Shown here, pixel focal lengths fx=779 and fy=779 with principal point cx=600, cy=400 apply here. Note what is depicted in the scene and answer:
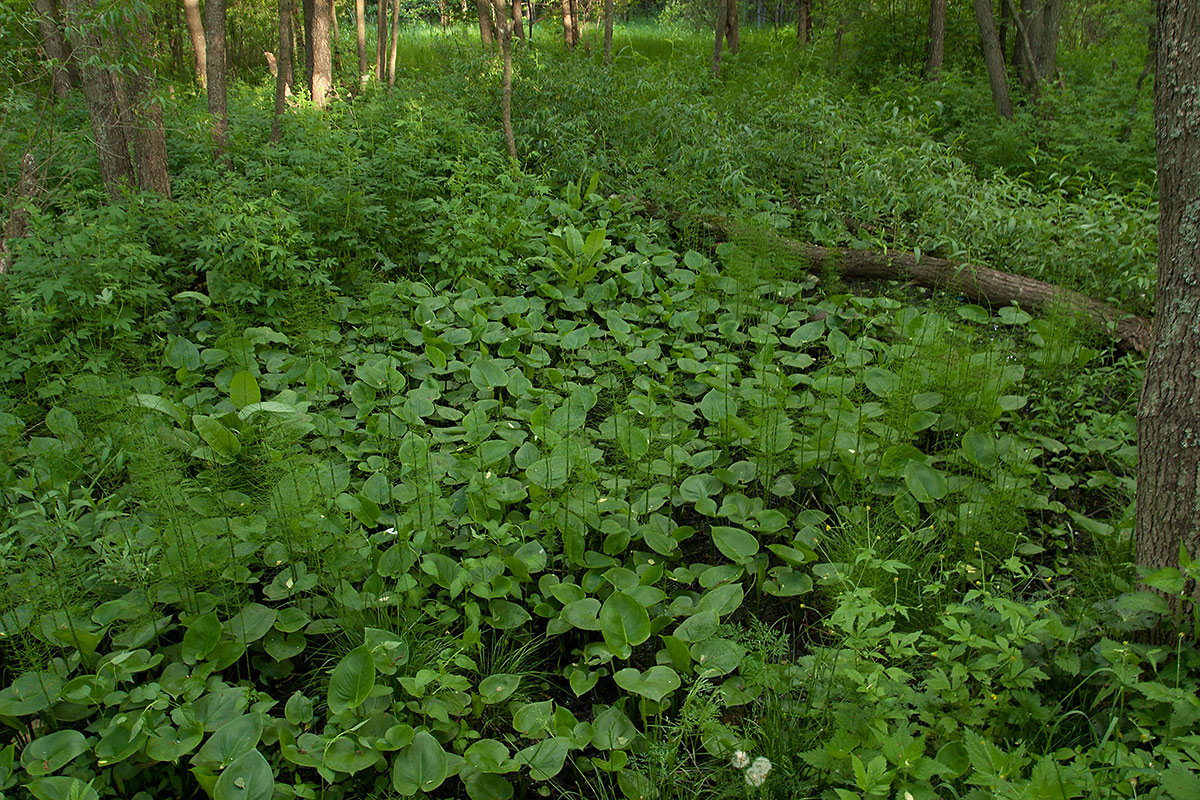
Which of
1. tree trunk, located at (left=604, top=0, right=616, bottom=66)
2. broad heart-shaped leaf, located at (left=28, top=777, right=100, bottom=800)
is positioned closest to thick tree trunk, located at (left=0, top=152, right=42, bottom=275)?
broad heart-shaped leaf, located at (left=28, top=777, right=100, bottom=800)

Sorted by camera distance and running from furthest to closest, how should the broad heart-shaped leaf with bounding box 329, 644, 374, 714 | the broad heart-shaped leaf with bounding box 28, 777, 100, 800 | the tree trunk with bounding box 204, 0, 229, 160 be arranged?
the tree trunk with bounding box 204, 0, 229, 160
the broad heart-shaped leaf with bounding box 329, 644, 374, 714
the broad heart-shaped leaf with bounding box 28, 777, 100, 800

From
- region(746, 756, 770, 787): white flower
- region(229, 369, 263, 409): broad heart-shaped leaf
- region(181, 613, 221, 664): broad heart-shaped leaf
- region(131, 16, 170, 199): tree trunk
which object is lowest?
region(746, 756, 770, 787): white flower

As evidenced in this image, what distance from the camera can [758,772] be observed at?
1.88 meters

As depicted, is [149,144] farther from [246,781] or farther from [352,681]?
[246,781]

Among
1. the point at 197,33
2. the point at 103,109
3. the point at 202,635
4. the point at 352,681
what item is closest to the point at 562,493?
the point at 352,681

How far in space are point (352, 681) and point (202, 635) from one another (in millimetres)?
549

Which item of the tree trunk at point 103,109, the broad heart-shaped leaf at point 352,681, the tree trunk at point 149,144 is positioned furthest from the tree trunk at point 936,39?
the broad heart-shaped leaf at point 352,681

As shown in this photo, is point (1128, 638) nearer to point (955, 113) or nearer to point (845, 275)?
point (845, 275)

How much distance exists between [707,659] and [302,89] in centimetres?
774

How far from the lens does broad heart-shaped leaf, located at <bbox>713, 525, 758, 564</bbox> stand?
2.72m

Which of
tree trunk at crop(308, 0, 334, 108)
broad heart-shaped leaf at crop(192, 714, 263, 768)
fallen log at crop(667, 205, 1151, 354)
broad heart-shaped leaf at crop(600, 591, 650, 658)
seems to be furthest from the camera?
tree trunk at crop(308, 0, 334, 108)

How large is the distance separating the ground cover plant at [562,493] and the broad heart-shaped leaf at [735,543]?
0.02 metres

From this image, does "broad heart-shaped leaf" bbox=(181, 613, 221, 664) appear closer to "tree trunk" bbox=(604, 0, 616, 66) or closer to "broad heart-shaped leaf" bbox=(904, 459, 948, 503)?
"broad heart-shaped leaf" bbox=(904, 459, 948, 503)

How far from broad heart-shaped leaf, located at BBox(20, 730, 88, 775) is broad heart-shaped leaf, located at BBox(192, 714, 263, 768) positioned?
28 centimetres
